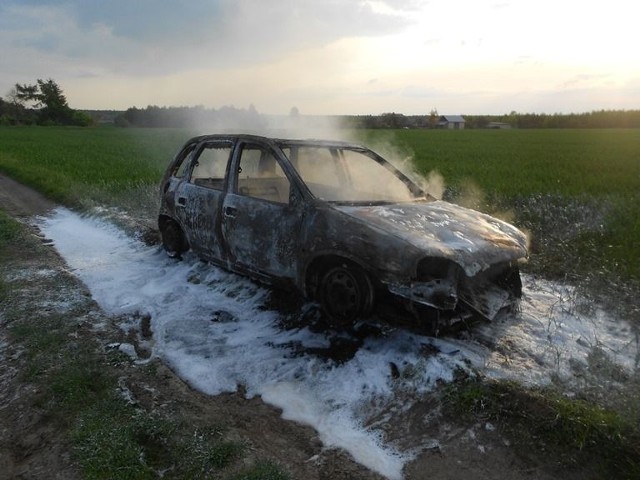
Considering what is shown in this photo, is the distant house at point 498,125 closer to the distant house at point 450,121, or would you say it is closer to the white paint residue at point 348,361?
the distant house at point 450,121

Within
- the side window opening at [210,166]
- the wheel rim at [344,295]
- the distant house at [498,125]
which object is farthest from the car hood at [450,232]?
the distant house at [498,125]

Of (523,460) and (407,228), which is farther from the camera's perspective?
(407,228)

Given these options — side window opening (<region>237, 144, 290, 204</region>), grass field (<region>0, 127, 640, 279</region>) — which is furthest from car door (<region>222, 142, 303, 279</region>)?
grass field (<region>0, 127, 640, 279</region>)

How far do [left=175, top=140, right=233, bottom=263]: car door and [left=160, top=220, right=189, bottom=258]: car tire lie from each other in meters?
0.31

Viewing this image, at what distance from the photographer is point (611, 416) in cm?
305

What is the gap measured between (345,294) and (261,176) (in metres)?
2.06

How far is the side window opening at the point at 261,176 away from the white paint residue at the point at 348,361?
1067mm

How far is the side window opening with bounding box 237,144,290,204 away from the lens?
525 cm

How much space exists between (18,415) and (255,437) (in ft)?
5.11

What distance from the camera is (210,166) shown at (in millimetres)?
6250

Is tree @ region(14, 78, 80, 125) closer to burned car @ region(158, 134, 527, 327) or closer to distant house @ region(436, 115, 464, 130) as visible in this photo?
distant house @ region(436, 115, 464, 130)

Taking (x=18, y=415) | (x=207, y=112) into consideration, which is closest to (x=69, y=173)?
(x=207, y=112)

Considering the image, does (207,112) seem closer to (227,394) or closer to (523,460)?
(227,394)

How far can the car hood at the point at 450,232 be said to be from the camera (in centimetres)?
384
